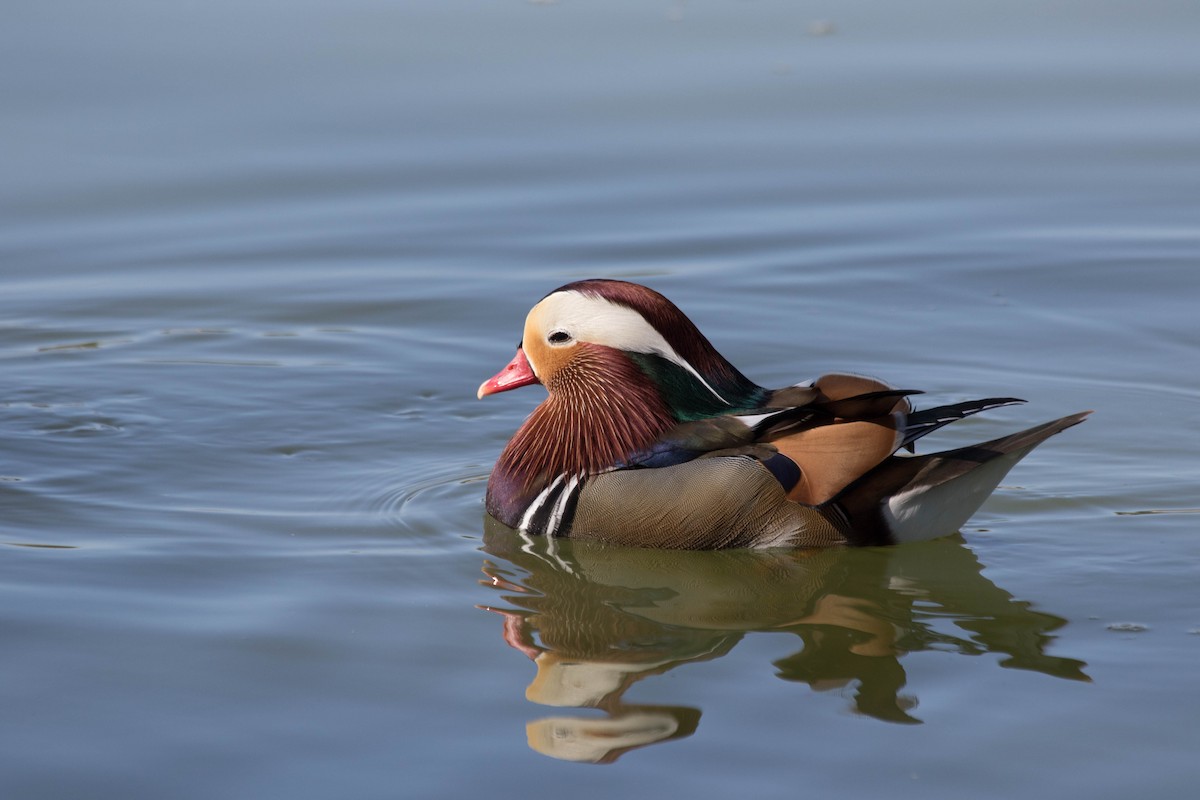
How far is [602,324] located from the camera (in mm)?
7598

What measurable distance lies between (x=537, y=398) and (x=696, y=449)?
2287 millimetres

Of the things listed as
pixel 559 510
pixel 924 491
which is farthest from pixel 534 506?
pixel 924 491

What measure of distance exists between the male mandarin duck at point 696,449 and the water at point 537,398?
0.57 ft

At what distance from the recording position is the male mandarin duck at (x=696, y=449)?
6.98m

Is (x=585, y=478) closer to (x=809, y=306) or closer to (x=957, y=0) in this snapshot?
(x=809, y=306)

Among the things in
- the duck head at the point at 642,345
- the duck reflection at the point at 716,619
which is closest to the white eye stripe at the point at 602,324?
the duck head at the point at 642,345

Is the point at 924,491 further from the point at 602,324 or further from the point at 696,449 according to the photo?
the point at 602,324

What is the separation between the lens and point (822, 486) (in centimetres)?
697

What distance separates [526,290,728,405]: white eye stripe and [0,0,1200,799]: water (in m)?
0.91

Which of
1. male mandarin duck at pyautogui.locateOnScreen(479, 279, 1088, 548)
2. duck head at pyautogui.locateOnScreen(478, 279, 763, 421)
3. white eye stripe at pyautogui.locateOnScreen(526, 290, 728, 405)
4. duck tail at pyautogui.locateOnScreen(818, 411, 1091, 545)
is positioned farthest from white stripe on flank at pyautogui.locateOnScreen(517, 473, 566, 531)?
duck tail at pyautogui.locateOnScreen(818, 411, 1091, 545)

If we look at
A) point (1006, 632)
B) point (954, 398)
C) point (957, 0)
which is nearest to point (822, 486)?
point (1006, 632)

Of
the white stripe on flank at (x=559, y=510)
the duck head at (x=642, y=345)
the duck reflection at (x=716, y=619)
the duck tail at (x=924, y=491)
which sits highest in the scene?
the duck head at (x=642, y=345)

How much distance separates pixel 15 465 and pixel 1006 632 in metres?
4.71

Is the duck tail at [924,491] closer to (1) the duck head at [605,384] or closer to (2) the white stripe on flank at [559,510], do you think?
(1) the duck head at [605,384]
